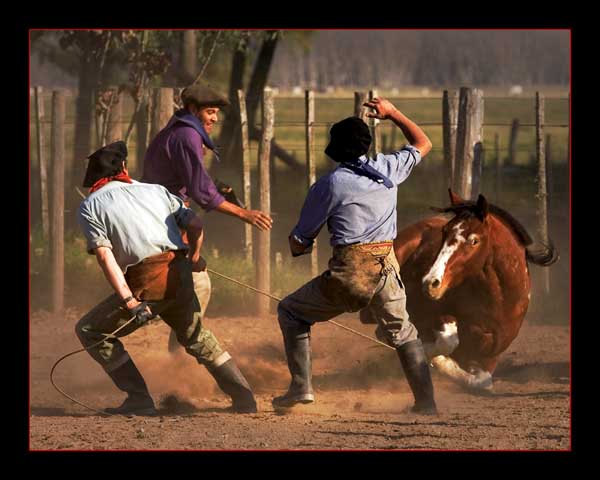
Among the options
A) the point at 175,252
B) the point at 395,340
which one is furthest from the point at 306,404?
the point at 175,252

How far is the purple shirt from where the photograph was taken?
797 cm

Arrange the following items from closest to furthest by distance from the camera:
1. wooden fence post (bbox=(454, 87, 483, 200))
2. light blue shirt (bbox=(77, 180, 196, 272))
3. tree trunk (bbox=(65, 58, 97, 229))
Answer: light blue shirt (bbox=(77, 180, 196, 272)) → wooden fence post (bbox=(454, 87, 483, 200)) → tree trunk (bbox=(65, 58, 97, 229))

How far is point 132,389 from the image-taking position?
→ 7.78 metres

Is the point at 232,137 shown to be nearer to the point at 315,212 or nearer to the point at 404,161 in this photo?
the point at 404,161

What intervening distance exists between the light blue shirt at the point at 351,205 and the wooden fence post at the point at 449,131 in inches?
173

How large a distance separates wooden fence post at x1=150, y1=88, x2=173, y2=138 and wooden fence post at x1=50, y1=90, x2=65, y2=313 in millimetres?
967

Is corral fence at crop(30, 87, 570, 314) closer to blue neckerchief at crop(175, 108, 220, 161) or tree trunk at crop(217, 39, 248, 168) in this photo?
blue neckerchief at crop(175, 108, 220, 161)

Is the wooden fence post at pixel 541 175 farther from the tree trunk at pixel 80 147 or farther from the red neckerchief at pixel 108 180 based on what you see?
the red neckerchief at pixel 108 180

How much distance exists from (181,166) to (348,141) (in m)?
1.57

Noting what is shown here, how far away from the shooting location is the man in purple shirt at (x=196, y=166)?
783 cm

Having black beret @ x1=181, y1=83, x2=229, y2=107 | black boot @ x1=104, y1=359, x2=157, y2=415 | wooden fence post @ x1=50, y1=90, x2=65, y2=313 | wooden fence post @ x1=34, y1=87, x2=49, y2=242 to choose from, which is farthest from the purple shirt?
wooden fence post @ x1=34, y1=87, x2=49, y2=242

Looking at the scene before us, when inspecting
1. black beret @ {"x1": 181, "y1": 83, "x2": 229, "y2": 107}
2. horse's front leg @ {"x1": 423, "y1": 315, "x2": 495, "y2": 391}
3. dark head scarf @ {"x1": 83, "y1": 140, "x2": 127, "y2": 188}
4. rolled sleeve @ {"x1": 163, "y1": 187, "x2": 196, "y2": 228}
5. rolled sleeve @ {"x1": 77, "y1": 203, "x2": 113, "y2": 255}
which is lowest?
horse's front leg @ {"x1": 423, "y1": 315, "x2": 495, "y2": 391}

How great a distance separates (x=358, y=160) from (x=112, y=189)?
157 cm

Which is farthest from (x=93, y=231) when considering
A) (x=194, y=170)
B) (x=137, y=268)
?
(x=194, y=170)
